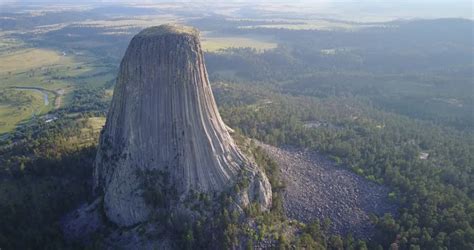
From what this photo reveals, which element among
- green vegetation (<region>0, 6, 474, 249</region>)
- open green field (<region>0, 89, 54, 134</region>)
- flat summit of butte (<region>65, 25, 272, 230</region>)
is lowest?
open green field (<region>0, 89, 54, 134</region>)

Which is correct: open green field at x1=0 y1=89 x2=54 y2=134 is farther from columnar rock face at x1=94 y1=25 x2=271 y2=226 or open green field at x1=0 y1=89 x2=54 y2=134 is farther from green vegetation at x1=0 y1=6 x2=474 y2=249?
columnar rock face at x1=94 y1=25 x2=271 y2=226

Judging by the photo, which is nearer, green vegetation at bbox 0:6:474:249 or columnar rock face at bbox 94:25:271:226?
green vegetation at bbox 0:6:474:249

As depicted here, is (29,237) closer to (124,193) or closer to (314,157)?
(124,193)

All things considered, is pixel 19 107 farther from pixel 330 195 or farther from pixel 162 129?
pixel 330 195

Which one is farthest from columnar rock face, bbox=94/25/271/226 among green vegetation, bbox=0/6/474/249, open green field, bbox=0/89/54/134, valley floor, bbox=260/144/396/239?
open green field, bbox=0/89/54/134

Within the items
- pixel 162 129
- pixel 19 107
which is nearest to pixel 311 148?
pixel 162 129

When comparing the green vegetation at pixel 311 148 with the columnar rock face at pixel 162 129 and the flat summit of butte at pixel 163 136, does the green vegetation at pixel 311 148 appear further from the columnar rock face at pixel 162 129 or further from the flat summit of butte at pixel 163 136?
the columnar rock face at pixel 162 129

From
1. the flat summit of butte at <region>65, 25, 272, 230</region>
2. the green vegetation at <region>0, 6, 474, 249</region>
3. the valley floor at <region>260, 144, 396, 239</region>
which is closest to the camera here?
the green vegetation at <region>0, 6, 474, 249</region>
